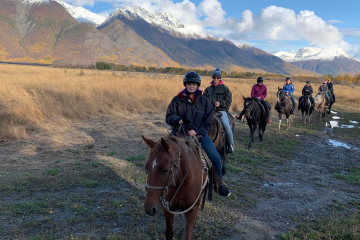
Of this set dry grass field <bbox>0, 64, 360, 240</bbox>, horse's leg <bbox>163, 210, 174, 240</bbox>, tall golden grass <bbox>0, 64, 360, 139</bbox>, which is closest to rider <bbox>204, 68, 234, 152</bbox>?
dry grass field <bbox>0, 64, 360, 240</bbox>

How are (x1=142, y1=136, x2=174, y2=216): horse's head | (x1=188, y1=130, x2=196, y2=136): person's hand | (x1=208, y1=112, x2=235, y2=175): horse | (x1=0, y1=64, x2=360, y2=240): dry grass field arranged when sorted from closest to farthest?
(x1=142, y1=136, x2=174, y2=216): horse's head → (x1=188, y1=130, x2=196, y2=136): person's hand → (x1=0, y1=64, x2=360, y2=240): dry grass field → (x1=208, y1=112, x2=235, y2=175): horse

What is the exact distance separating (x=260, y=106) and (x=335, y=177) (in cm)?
432

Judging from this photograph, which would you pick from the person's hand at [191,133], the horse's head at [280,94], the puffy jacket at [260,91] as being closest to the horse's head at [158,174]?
the person's hand at [191,133]

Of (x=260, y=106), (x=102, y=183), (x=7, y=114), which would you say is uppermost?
(x=260, y=106)

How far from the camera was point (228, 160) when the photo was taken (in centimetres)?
752

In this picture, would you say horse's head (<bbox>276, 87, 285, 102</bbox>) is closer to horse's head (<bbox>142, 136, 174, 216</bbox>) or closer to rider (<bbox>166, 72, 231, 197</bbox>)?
rider (<bbox>166, 72, 231, 197</bbox>)

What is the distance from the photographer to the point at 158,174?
2348mm

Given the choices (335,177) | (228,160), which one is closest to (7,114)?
(228,160)

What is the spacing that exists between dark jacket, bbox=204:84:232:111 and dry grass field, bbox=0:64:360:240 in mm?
1870

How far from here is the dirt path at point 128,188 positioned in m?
3.81

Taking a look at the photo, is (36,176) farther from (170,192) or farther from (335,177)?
(335,177)

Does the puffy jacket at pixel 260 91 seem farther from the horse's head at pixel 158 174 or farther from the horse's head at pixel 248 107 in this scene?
the horse's head at pixel 158 174

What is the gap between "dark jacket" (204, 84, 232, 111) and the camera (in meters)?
6.46

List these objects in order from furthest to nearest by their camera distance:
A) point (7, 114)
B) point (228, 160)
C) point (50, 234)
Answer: point (7, 114), point (228, 160), point (50, 234)
